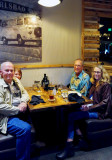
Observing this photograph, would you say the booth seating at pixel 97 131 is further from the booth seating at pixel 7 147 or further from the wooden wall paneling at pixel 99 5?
the wooden wall paneling at pixel 99 5

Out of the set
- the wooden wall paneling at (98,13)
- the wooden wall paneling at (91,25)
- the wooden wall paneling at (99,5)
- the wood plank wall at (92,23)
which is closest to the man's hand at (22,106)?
the wood plank wall at (92,23)

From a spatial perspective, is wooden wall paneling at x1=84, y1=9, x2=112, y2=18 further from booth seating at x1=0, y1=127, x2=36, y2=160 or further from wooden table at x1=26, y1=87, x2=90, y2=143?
booth seating at x1=0, y1=127, x2=36, y2=160

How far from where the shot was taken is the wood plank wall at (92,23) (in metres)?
3.63

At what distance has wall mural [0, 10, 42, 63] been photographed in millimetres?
3111

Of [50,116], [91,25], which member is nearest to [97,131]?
[50,116]

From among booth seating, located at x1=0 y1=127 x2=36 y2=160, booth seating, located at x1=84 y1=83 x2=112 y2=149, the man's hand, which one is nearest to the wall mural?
the man's hand

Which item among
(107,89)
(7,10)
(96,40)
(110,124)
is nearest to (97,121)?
(110,124)

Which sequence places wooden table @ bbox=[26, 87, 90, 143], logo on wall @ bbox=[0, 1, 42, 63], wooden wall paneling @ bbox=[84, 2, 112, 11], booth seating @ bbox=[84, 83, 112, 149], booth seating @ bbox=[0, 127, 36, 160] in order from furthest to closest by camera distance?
1. wooden wall paneling @ bbox=[84, 2, 112, 11]
2. logo on wall @ bbox=[0, 1, 42, 63]
3. booth seating @ bbox=[84, 83, 112, 149]
4. wooden table @ bbox=[26, 87, 90, 143]
5. booth seating @ bbox=[0, 127, 36, 160]

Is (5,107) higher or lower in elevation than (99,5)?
lower

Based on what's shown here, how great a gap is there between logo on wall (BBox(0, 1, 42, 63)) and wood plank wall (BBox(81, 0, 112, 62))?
112cm

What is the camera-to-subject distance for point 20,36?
3.24 metres

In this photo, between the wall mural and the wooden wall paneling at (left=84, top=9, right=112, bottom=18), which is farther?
the wooden wall paneling at (left=84, top=9, right=112, bottom=18)

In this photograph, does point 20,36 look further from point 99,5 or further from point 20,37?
point 99,5

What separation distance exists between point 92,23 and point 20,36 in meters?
1.80
